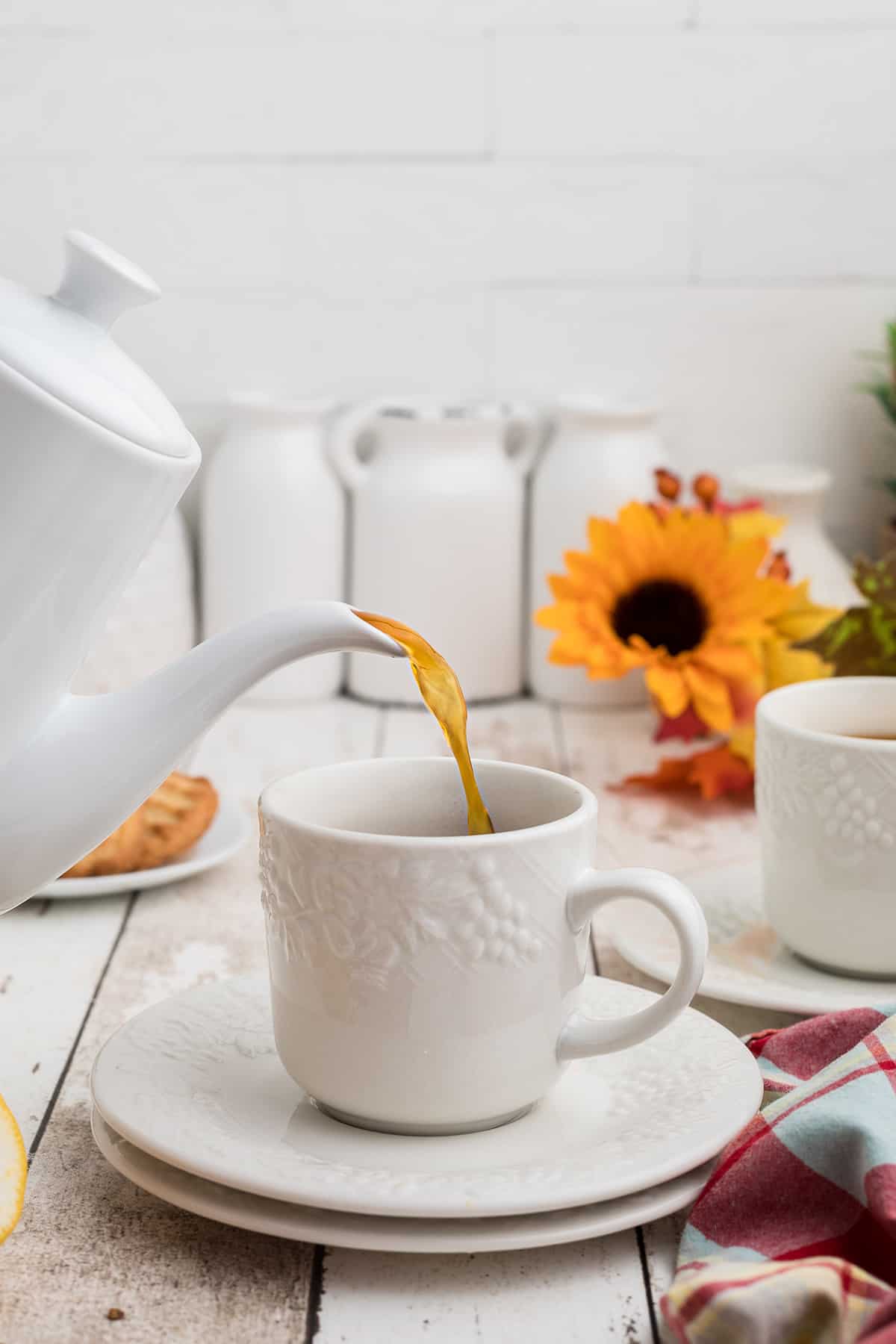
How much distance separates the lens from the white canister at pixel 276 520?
4.42ft

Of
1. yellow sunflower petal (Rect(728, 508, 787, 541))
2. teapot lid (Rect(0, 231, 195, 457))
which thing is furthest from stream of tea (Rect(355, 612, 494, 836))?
yellow sunflower petal (Rect(728, 508, 787, 541))

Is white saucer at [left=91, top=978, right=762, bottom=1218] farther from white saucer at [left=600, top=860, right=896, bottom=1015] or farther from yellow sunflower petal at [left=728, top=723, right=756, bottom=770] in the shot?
yellow sunflower petal at [left=728, top=723, right=756, bottom=770]

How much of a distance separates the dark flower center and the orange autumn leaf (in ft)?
0.31

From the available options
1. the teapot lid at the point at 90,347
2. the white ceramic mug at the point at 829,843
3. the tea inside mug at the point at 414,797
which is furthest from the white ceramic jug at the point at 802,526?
the teapot lid at the point at 90,347

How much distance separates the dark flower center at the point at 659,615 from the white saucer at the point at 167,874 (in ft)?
1.15

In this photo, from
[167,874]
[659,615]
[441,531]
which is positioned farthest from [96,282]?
[441,531]

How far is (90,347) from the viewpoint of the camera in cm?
50

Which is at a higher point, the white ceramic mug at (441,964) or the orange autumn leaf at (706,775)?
the white ceramic mug at (441,964)

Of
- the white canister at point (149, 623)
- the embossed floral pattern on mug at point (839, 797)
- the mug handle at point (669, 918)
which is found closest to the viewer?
the mug handle at point (669, 918)

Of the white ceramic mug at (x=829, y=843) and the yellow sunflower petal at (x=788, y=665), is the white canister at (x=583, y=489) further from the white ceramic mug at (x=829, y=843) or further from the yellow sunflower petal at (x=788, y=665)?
Result: the white ceramic mug at (x=829, y=843)

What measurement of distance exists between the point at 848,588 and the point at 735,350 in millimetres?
322

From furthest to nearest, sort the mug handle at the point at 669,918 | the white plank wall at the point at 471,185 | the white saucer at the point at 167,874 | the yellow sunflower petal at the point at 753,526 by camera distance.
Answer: the white plank wall at the point at 471,185 → the yellow sunflower petal at the point at 753,526 → the white saucer at the point at 167,874 → the mug handle at the point at 669,918

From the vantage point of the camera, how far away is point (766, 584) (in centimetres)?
108

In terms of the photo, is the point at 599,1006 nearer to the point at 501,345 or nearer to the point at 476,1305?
the point at 476,1305
